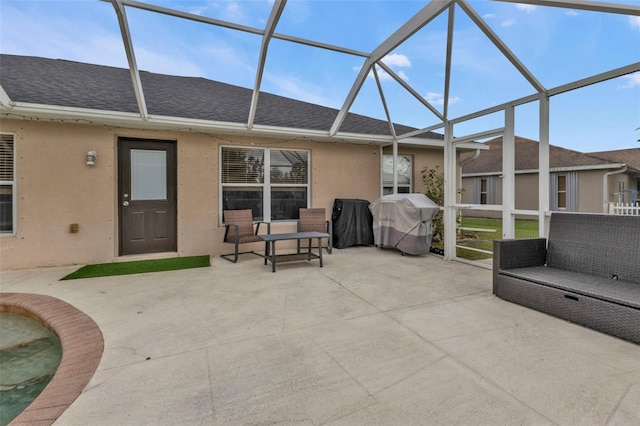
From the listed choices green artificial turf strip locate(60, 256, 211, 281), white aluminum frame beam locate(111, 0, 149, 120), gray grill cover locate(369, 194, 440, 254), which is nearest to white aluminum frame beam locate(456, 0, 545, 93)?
gray grill cover locate(369, 194, 440, 254)

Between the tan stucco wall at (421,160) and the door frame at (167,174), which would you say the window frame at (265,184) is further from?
the tan stucco wall at (421,160)

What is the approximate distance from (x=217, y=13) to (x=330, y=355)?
4400 millimetres

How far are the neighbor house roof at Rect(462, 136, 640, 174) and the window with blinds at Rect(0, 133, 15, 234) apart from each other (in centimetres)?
1192

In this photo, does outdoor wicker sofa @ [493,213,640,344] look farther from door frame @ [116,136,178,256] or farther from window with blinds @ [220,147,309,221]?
door frame @ [116,136,178,256]

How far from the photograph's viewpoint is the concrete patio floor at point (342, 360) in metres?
1.66

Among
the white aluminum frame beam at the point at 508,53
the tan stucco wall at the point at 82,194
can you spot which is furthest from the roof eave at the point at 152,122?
the white aluminum frame beam at the point at 508,53

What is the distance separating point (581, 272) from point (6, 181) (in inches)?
321

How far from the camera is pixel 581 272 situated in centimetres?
321

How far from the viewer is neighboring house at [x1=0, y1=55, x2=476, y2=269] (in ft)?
16.3

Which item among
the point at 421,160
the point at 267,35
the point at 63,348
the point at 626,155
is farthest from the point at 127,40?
the point at 626,155

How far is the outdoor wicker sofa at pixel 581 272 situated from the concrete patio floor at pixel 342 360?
0.14m

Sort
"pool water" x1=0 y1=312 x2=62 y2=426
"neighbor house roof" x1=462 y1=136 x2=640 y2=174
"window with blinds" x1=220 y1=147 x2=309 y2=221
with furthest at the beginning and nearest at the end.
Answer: "neighbor house roof" x1=462 y1=136 x2=640 y2=174 → "window with blinds" x1=220 y1=147 x2=309 y2=221 → "pool water" x1=0 y1=312 x2=62 y2=426

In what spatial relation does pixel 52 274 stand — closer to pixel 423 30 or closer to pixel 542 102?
pixel 423 30

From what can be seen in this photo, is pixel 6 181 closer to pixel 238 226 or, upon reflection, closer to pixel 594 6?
pixel 238 226
